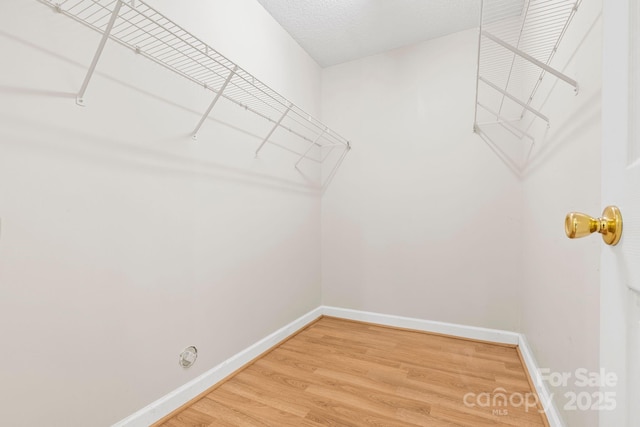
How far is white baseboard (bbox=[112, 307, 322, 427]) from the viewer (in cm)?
120

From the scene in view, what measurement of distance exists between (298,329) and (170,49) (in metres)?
2.04

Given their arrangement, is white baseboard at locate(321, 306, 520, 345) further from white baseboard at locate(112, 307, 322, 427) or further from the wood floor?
white baseboard at locate(112, 307, 322, 427)

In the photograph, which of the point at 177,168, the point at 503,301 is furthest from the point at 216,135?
the point at 503,301

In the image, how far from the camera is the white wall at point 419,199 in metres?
2.07

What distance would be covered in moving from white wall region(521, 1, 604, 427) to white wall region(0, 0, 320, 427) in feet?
5.15

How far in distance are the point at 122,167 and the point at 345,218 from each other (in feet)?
5.83

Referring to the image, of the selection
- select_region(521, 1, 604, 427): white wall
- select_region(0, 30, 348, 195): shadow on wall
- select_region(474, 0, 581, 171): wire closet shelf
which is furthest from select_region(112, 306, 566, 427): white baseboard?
select_region(474, 0, 581, 171): wire closet shelf

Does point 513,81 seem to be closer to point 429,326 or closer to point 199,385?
point 429,326

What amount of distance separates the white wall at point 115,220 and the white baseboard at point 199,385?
0.04 metres

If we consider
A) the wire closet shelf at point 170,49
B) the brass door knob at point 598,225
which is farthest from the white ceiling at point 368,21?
the brass door knob at point 598,225

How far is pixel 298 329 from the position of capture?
89.7 inches

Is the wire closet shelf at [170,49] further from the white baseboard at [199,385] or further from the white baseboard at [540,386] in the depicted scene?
the white baseboard at [540,386]

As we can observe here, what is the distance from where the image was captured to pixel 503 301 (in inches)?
80.5

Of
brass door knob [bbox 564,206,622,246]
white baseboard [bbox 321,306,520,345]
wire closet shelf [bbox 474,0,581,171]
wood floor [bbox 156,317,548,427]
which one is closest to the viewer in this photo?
brass door knob [bbox 564,206,622,246]
